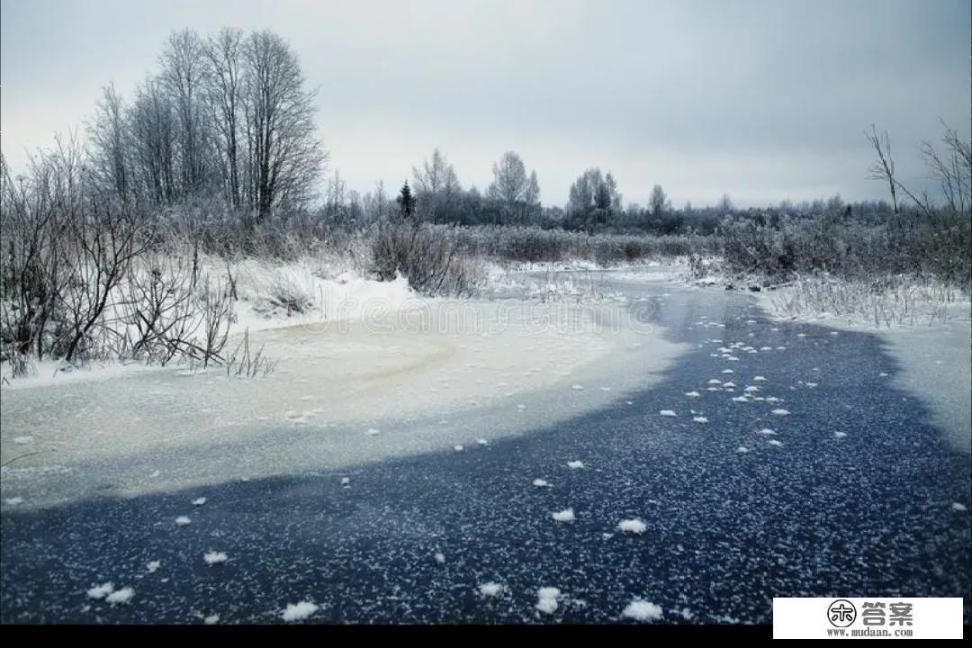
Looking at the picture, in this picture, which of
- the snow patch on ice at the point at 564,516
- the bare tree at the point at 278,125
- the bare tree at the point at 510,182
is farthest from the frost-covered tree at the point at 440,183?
the snow patch on ice at the point at 564,516

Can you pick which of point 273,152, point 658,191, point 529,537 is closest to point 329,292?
point 529,537

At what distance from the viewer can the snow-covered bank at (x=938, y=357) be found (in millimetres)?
3822

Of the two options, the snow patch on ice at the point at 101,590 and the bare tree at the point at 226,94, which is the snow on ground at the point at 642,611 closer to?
the snow patch on ice at the point at 101,590

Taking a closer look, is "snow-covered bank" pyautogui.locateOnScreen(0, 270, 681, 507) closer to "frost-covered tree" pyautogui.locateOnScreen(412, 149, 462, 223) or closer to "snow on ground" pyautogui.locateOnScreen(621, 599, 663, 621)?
"snow on ground" pyautogui.locateOnScreen(621, 599, 663, 621)

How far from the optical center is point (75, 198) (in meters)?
4.82

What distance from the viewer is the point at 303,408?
12.9 ft

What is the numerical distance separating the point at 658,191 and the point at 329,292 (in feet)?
261

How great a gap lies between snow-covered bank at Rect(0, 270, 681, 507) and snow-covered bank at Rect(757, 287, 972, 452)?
2215 millimetres

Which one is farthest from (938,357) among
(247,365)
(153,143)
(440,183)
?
(440,183)

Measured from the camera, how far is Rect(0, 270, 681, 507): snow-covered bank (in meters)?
2.85

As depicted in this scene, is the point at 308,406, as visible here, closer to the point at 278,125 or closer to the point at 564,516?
the point at 564,516

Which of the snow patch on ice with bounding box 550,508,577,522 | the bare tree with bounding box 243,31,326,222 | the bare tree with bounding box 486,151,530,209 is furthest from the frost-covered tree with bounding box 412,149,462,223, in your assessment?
the snow patch on ice with bounding box 550,508,577,522

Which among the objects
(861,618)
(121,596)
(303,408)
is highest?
(303,408)

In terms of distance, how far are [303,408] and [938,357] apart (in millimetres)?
6471
